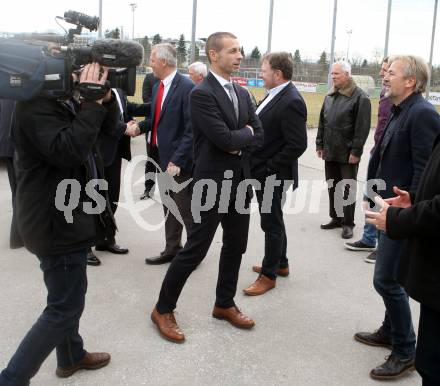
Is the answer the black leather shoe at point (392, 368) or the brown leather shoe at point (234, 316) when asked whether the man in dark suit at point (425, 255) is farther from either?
the brown leather shoe at point (234, 316)

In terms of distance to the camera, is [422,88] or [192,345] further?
[192,345]

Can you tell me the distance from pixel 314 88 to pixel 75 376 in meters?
15.8

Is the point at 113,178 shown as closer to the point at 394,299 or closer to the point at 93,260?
the point at 93,260

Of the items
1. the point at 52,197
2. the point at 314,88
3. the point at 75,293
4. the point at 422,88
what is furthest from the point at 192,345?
the point at 314,88

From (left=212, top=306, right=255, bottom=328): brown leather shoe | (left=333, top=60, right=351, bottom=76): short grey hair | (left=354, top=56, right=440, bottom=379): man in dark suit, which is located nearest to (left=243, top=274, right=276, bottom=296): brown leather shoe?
(left=212, top=306, right=255, bottom=328): brown leather shoe

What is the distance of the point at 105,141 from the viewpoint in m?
4.88

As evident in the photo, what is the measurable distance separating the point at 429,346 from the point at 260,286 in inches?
88.2

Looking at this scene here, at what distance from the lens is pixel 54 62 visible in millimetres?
2377

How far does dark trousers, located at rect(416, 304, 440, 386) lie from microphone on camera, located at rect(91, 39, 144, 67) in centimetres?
183

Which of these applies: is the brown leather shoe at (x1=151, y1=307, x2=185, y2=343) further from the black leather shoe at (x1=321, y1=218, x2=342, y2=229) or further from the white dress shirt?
the black leather shoe at (x1=321, y1=218, x2=342, y2=229)

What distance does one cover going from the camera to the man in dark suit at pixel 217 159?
3432mm

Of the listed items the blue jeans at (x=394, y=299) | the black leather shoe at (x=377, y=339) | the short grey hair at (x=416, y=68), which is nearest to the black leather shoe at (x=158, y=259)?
the black leather shoe at (x=377, y=339)

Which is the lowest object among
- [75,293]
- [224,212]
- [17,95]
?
[75,293]

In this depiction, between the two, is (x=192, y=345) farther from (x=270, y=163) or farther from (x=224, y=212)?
(x=270, y=163)
